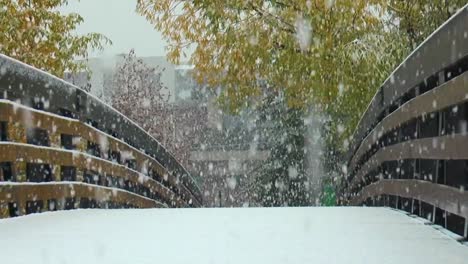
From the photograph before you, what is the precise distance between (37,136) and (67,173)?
24.6 inches

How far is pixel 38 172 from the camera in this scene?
218 inches

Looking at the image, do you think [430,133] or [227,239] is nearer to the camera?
[227,239]

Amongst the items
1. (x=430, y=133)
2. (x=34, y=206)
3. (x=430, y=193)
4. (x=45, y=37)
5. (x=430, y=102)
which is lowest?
(x=34, y=206)

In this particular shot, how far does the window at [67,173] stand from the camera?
20.1 ft

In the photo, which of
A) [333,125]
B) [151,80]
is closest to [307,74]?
[333,125]

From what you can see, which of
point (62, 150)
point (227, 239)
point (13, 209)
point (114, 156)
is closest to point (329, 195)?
point (114, 156)

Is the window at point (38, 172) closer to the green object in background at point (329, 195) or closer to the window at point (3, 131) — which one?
the window at point (3, 131)

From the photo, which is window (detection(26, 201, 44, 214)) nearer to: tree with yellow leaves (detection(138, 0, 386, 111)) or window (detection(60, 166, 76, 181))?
window (detection(60, 166, 76, 181))

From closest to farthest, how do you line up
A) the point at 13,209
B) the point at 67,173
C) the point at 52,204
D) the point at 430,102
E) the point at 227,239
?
1. the point at 227,239
2. the point at 430,102
3. the point at 13,209
4. the point at 52,204
5. the point at 67,173

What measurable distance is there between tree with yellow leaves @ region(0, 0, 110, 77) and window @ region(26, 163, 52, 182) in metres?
10.2

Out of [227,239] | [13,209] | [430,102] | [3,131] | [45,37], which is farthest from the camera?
[45,37]

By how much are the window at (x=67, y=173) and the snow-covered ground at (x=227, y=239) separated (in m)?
0.57

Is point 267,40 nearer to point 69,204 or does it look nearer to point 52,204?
point 69,204

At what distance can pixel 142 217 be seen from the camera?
540 cm
